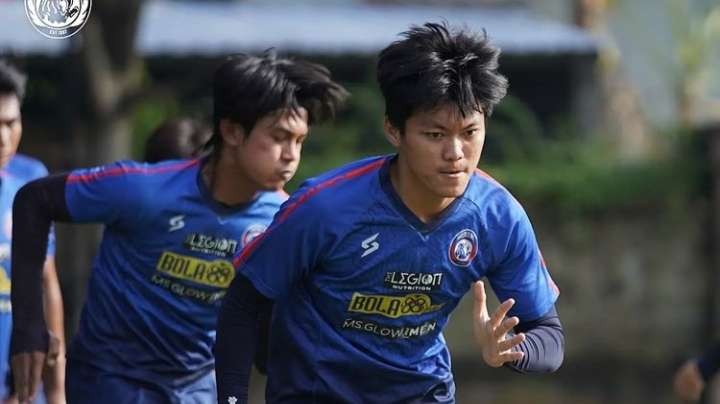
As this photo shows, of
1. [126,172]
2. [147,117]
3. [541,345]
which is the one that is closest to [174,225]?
[126,172]

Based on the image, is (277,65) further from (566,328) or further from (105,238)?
(566,328)

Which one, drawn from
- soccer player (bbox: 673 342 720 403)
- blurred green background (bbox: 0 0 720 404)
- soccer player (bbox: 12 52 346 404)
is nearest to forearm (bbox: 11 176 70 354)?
soccer player (bbox: 12 52 346 404)

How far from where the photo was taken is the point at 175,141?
258 inches

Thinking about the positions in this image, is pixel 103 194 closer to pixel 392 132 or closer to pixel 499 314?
pixel 392 132

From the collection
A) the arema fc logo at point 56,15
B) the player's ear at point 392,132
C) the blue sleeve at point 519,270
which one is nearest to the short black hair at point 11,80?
the arema fc logo at point 56,15

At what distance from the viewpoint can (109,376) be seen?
5.68 m

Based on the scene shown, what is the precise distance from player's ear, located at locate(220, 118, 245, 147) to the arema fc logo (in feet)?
4.45

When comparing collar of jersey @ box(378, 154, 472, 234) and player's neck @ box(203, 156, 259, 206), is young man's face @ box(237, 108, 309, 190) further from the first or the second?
collar of jersey @ box(378, 154, 472, 234)

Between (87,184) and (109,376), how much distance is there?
0.69 m

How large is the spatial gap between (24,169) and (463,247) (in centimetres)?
265

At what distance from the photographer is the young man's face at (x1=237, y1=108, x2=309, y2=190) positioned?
544 centimetres

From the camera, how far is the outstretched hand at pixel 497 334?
4.52 meters

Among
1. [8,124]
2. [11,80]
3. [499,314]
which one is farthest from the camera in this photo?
[11,80]

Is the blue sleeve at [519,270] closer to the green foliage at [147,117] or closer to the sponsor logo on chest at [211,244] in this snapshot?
the sponsor logo on chest at [211,244]
